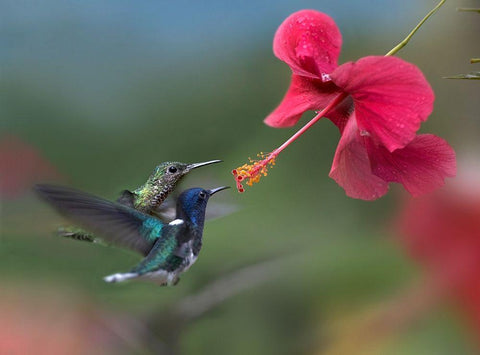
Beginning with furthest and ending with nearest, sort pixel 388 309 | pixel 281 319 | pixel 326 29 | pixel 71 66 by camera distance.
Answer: pixel 71 66
pixel 388 309
pixel 281 319
pixel 326 29

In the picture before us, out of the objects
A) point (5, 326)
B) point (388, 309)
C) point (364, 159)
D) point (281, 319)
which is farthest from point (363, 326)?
point (364, 159)

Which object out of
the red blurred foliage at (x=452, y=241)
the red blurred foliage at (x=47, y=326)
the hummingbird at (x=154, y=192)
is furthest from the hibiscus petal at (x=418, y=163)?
the red blurred foliage at (x=452, y=241)

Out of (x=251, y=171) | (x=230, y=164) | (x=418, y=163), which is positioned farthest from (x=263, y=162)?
(x=230, y=164)

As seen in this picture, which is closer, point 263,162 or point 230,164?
point 263,162

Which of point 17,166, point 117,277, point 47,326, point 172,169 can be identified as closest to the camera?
point 117,277

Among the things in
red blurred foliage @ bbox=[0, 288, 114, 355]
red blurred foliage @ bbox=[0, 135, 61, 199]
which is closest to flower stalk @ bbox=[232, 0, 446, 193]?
red blurred foliage @ bbox=[0, 288, 114, 355]

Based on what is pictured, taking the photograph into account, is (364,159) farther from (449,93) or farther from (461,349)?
(449,93)

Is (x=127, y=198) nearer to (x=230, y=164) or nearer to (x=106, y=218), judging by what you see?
(x=106, y=218)
